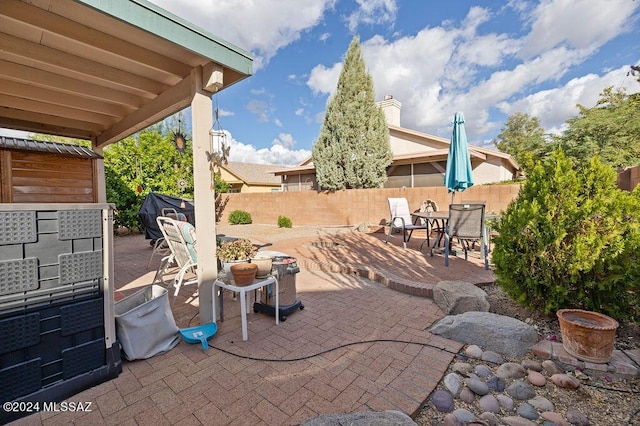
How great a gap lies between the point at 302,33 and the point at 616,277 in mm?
14381

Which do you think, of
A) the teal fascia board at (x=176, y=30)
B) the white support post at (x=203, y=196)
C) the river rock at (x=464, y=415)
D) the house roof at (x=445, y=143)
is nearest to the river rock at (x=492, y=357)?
the river rock at (x=464, y=415)

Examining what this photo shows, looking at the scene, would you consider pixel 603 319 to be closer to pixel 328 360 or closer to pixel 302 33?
pixel 328 360

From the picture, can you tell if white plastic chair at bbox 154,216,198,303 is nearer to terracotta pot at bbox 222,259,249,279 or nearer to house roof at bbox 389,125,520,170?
terracotta pot at bbox 222,259,249,279

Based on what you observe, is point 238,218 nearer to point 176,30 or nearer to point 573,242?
point 176,30

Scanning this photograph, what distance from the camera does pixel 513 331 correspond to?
2.38 m

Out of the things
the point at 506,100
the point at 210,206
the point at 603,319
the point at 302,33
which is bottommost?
the point at 603,319

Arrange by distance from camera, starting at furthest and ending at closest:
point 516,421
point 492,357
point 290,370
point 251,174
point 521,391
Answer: point 251,174
point 492,357
point 290,370
point 521,391
point 516,421

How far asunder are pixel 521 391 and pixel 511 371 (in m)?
0.21

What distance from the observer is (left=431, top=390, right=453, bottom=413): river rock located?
1.71 metres

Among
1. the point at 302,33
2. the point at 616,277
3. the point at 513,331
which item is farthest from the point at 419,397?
the point at 302,33

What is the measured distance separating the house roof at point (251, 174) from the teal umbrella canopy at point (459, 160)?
18.5 metres

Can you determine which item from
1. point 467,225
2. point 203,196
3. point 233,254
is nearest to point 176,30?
point 203,196

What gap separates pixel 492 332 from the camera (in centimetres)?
240

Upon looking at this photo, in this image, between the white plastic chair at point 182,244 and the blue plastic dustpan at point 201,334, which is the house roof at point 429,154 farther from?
the blue plastic dustpan at point 201,334
